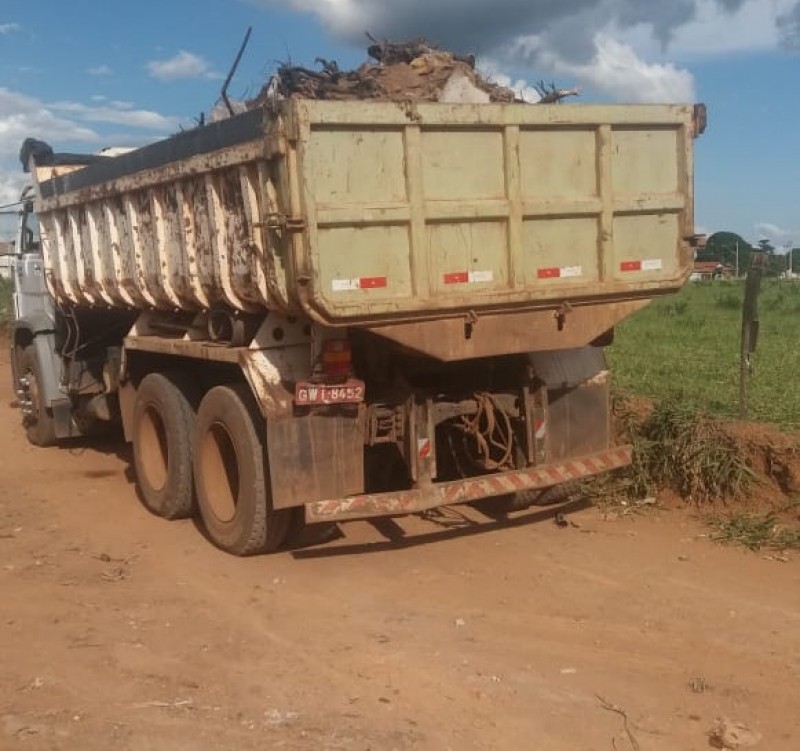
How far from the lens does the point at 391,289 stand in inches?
214

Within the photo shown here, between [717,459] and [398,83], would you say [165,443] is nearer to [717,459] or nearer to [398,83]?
Answer: [398,83]

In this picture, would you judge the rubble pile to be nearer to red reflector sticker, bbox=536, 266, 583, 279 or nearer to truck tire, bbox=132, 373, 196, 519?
red reflector sticker, bbox=536, 266, 583, 279

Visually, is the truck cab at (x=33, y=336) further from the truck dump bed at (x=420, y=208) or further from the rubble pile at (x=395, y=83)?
the rubble pile at (x=395, y=83)

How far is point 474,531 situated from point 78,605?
259cm

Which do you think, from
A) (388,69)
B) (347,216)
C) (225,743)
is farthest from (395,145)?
(225,743)

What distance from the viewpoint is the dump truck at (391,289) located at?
209 inches

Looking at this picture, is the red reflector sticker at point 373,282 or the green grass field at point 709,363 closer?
the red reflector sticker at point 373,282

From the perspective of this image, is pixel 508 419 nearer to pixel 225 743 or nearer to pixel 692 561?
pixel 692 561

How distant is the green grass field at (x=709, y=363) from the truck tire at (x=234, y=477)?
3.67 m

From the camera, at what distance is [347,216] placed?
17.2 feet

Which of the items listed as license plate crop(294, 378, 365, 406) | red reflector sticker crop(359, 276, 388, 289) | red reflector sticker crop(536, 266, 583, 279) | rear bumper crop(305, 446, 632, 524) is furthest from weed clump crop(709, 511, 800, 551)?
red reflector sticker crop(359, 276, 388, 289)

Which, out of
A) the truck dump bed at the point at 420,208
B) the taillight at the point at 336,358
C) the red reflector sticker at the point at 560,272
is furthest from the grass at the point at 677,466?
the taillight at the point at 336,358

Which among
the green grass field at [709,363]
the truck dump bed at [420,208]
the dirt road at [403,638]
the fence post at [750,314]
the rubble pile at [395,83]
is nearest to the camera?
the dirt road at [403,638]

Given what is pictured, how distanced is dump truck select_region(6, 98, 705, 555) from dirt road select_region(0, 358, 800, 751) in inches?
17.8
